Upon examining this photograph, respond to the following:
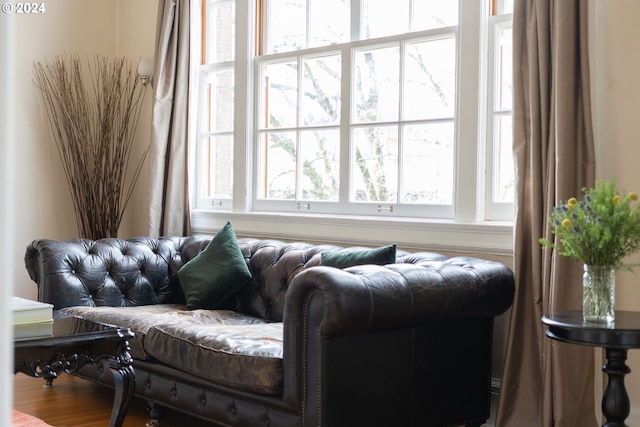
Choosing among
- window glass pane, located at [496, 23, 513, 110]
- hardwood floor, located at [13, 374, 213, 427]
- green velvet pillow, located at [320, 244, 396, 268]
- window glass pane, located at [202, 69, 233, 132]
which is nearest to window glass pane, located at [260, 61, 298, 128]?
window glass pane, located at [202, 69, 233, 132]

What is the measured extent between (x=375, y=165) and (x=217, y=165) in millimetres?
1466

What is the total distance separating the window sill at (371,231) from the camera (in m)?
3.68

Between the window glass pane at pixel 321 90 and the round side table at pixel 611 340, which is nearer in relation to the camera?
the round side table at pixel 611 340

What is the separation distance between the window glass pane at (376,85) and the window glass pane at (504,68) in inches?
24.7

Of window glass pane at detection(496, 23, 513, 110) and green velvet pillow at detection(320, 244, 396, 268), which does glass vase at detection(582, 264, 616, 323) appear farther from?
window glass pane at detection(496, 23, 513, 110)

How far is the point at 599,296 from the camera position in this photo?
2633 millimetres

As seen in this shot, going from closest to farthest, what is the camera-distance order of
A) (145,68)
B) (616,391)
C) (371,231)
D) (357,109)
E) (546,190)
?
(616,391) < (546,190) < (371,231) < (357,109) < (145,68)

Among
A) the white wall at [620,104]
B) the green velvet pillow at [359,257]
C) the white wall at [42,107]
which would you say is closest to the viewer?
the white wall at [620,104]

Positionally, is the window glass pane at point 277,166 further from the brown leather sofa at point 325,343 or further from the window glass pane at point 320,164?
the brown leather sofa at point 325,343

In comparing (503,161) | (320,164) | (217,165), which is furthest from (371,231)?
(217,165)

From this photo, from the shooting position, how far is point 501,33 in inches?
149

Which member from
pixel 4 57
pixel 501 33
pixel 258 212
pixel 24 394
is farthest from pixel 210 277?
pixel 4 57

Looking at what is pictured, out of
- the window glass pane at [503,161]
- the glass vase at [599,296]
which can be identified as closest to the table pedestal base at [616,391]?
the glass vase at [599,296]

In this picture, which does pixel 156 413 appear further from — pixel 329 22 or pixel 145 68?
pixel 145 68
